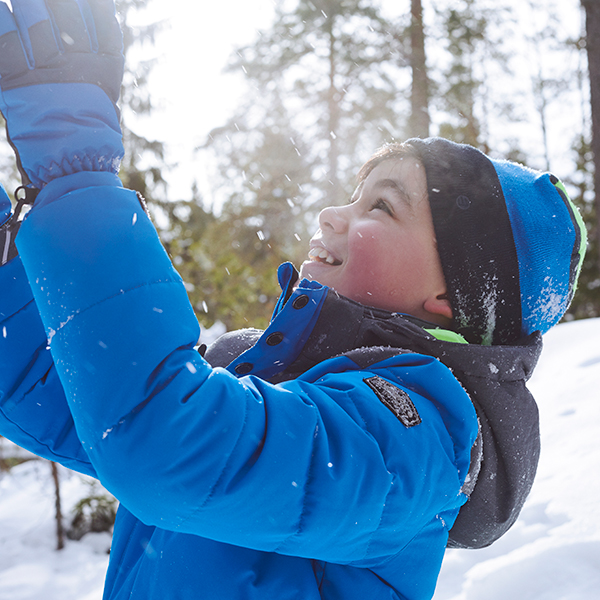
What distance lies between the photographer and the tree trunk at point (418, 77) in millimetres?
8750

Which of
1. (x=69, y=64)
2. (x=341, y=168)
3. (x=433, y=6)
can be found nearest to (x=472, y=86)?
(x=433, y=6)

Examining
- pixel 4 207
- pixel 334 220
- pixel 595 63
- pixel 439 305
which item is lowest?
pixel 595 63

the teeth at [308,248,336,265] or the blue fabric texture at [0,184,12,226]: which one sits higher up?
the blue fabric texture at [0,184,12,226]

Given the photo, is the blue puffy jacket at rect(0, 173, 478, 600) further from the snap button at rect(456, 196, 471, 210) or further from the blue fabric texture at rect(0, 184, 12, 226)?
the snap button at rect(456, 196, 471, 210)

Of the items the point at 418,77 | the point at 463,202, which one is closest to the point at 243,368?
the point at 463,202

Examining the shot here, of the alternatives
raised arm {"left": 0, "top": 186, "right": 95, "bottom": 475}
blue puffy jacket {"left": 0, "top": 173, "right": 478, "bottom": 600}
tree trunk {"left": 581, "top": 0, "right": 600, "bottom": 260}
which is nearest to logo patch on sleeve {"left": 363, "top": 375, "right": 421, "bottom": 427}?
blue puffy jacket {"left": 0, "top": 173, "right": 478, "bottom": 600}

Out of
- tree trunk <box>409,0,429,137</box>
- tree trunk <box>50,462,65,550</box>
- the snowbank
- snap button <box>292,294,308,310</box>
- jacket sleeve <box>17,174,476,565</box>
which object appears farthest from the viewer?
tree trunk <box>409,0,429,137</box>

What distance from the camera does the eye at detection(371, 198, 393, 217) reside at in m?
1.52

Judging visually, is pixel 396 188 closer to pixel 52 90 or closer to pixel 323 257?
pixel 323 257

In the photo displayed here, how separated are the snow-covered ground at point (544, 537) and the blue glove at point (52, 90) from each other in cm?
234

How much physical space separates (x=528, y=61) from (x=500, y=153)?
4.15 metres

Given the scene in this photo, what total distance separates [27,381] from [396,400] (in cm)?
91

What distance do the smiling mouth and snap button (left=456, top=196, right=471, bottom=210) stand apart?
0.38 metres

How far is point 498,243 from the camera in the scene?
1.46 metres
